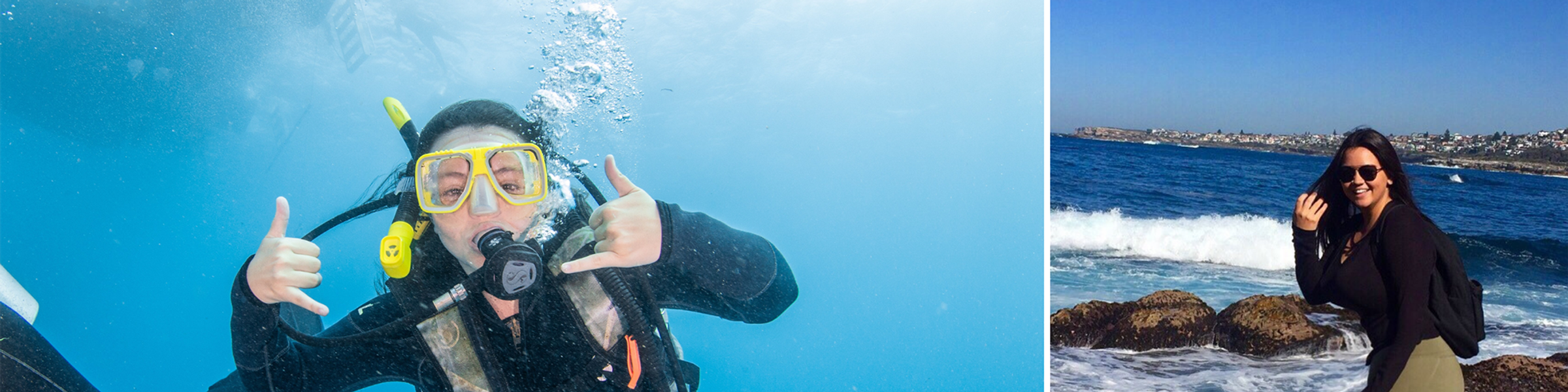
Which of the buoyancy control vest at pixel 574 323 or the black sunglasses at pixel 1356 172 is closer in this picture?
the buoyancy control vest at pixel 574 323

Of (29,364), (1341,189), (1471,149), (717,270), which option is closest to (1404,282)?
(1341,189)

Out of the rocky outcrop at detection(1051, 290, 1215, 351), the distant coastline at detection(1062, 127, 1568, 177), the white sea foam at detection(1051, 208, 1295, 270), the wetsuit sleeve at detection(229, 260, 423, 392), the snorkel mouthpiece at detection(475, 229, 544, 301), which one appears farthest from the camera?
the white sea foam at detection(1051, 208, 1295, 270)

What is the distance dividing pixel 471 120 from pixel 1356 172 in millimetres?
2877

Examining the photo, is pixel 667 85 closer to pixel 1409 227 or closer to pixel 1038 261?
pixel 1038 261

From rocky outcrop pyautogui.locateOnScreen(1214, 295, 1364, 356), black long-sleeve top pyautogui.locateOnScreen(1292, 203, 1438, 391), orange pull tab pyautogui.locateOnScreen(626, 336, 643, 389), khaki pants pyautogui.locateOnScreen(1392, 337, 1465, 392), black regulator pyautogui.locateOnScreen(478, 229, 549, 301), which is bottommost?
rocky outcrop pyautogui.locateOnScreen(1214, 295, 1364, 356)

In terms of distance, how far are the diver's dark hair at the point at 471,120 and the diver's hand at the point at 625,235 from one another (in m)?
0.52

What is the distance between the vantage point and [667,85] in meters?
3.07

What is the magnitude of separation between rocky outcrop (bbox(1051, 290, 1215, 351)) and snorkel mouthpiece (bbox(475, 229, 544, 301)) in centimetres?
243

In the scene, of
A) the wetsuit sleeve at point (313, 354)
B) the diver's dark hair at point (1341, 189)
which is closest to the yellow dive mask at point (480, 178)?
the wetsuit sleeve at point (313, 354)

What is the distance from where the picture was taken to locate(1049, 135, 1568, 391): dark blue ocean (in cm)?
284

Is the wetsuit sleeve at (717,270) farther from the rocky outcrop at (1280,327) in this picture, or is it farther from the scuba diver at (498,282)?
the rocky outcrop at (1280,327)

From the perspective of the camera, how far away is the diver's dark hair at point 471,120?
7.66 ft

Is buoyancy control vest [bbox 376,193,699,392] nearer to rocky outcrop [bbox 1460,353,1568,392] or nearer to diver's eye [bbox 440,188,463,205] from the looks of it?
diver's eye [bbox 440,188,463,205]

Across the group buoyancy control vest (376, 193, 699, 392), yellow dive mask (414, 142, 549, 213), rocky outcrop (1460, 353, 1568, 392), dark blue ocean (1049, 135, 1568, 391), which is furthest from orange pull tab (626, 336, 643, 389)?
rocky outcrop (1460, 353, 1568, 392)
